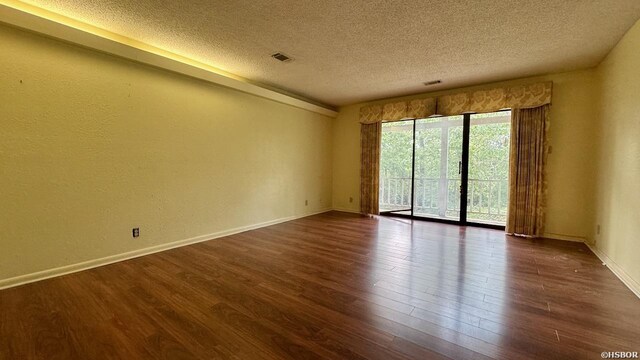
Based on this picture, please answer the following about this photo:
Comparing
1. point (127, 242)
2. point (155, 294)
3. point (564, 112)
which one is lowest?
point (155, 294)

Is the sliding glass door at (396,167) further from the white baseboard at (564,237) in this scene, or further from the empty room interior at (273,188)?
the white baseboard at (564,237)

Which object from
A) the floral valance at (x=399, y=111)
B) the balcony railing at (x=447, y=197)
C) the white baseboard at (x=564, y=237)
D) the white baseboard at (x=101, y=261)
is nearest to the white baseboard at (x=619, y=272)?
the white baseboard at (x=564, y=237)

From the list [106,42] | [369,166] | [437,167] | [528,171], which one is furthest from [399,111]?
[106,42]

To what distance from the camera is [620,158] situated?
109 inches

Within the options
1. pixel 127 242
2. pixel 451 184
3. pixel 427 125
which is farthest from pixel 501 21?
pixel 127 242

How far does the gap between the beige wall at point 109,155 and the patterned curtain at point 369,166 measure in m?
2.29

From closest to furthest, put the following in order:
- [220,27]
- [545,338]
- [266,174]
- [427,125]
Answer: [545,338]
[220,27]
[266,174]
[427,125]

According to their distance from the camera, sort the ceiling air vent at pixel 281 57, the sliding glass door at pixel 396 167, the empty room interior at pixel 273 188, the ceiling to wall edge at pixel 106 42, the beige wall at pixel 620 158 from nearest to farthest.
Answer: the empty room interior at pixel 273 188, the ceiling to wall edge at pixel 106 42, the beige wall at pixel 620 158, the ceiling air vent at pixel 281 57, the sliding glass door at pixel 396 167

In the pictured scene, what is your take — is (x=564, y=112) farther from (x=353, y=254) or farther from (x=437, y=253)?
(x=353, y=254)

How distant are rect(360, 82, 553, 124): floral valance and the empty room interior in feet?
0.11

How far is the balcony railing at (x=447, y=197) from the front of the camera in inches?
206

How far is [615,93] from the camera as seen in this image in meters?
2.96

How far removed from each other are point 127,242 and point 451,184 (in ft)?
18.9

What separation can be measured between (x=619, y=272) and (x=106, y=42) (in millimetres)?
5564
